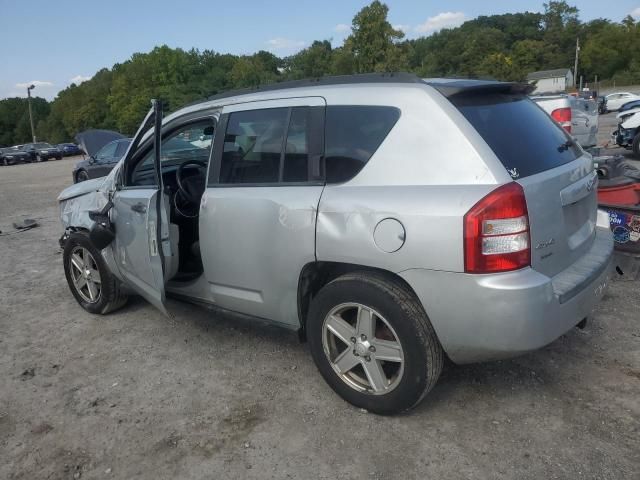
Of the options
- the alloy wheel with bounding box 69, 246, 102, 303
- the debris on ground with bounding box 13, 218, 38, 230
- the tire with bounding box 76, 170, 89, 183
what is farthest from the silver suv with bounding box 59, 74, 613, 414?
the tire with bounding box 76, 170, 89, 183

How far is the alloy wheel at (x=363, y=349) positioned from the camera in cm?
286

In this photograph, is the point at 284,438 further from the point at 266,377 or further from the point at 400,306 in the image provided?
the point at 400,306

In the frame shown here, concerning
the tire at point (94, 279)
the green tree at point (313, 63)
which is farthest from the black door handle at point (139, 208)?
the green tree at point (313, 63)

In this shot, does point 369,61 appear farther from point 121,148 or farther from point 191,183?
point 191,183

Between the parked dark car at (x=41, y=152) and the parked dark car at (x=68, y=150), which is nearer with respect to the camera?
the parked dark car at (x=41, y=152)

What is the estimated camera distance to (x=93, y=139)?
14.1 m

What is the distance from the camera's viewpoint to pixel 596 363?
3475 mm

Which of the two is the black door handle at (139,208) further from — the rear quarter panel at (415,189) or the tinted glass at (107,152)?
the tinted glass at (107,152)

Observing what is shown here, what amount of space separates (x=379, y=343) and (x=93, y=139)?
523 inches

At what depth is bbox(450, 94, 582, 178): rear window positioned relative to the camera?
8.84 feet

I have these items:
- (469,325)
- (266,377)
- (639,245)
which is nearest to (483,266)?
(469,325)

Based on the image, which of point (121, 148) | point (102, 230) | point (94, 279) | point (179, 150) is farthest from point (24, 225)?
point (102, 230)

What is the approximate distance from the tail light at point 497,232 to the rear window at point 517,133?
6.9 inches

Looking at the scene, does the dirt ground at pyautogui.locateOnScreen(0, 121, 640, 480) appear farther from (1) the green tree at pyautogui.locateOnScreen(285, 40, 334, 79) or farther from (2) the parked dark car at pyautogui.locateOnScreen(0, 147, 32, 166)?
(1) the green tree at pyautogui.locateOnScreen(285, 40, 334, 79)
